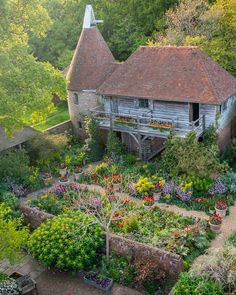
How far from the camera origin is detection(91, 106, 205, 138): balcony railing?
23688mm

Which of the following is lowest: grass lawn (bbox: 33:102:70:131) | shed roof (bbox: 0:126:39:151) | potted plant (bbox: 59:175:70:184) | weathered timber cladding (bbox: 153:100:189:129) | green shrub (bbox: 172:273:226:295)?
grass lawn (bbox: 33:102:70:131)

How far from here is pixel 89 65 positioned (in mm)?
28453

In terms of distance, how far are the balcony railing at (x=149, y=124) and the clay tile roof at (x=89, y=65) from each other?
247cm

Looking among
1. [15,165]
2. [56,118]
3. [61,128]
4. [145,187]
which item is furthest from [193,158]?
[56,118]

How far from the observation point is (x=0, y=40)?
2116 cm

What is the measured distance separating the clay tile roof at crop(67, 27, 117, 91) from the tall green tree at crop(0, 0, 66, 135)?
215 inches

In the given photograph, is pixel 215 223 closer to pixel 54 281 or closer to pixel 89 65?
pixel 54 281

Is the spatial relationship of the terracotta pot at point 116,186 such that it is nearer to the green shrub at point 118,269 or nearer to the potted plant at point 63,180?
the potted plant at point 63,180

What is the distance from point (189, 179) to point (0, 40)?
13.0 metres

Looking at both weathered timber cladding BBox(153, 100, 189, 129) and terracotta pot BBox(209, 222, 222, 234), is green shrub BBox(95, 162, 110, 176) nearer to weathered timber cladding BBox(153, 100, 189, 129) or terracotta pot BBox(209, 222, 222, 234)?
weathered timber cladding BBox(153, 100, 189, 129)

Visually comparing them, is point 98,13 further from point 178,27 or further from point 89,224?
point 89,224

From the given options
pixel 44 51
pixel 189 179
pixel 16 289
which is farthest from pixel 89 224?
pixel 44 51

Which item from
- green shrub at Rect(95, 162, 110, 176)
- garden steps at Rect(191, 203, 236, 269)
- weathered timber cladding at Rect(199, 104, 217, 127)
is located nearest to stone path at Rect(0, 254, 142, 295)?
garden steps at Rect(191, 203, 236, 269)

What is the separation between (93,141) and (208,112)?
26.3 feet
